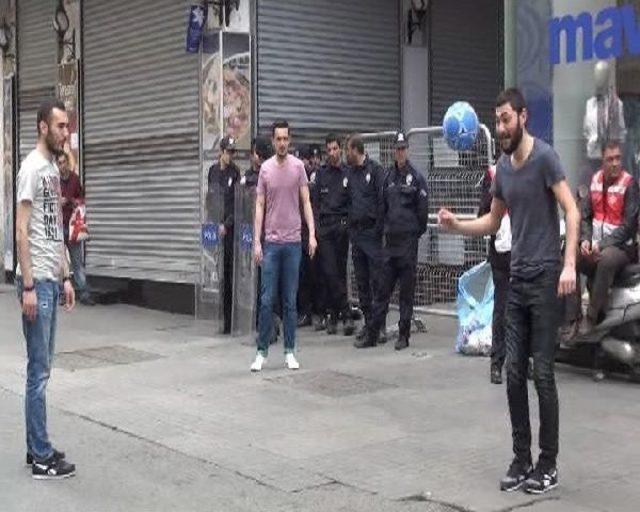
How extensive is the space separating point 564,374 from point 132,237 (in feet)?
24.8

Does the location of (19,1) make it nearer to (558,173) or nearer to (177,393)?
(177,393)

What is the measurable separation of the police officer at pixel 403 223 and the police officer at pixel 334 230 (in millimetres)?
860

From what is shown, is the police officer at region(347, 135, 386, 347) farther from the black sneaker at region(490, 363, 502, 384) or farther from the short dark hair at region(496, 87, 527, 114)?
the short dark hair at region(496, 87, 527, 114)

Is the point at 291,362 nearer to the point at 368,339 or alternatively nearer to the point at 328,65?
the point at 368,339

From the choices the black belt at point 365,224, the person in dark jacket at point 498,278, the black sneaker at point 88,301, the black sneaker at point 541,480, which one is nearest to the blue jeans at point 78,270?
the black sneaker at point 88,301

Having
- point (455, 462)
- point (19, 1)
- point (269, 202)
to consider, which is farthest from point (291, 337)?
point (19, 1)

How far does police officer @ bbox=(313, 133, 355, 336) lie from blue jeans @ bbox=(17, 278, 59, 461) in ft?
16.3

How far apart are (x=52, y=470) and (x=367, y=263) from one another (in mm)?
4957

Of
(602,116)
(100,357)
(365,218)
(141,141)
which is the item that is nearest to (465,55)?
(141,141)

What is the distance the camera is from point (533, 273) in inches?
222

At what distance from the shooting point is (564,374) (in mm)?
8695

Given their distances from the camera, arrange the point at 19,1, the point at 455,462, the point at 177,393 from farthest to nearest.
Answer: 1. the point at 19,1
2. the point at 177,393
3. the point at 455,462

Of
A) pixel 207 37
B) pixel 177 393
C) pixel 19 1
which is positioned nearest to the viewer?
pixel 177 393

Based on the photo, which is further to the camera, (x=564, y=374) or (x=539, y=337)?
(x=564, y=374)
